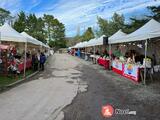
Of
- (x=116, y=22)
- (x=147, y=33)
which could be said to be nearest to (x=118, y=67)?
(x=147, y=33)

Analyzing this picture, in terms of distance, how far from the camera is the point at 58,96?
13.6 meters

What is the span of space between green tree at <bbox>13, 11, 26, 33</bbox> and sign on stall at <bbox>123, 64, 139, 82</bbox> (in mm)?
100351

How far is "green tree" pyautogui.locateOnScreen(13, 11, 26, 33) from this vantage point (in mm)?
121125

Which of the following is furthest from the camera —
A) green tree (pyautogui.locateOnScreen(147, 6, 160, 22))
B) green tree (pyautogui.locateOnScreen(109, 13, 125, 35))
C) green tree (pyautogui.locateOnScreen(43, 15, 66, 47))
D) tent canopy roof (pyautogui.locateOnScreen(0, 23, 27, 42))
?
green tree (pyautogui.locateOnScreen(43, 15, 66, 47))

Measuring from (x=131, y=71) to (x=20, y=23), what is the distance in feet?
351

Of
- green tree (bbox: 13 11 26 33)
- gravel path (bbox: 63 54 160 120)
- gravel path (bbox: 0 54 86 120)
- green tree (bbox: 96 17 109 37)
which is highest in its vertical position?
green tree (bbox: 13 11 26 33)

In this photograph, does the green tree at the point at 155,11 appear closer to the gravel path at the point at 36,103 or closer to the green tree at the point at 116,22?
the green tree at the point at 116,22

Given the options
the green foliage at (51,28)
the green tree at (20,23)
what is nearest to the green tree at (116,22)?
the green tree at (20,23)

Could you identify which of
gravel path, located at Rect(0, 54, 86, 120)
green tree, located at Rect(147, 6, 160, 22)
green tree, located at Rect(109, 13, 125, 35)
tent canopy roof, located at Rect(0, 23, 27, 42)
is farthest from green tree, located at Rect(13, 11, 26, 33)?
gravel path, located at Rect(0, 54, 86, 120)

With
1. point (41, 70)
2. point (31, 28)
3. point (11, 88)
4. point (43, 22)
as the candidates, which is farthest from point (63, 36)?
point (11, 88)

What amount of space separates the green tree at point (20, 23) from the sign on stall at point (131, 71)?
3951 inches

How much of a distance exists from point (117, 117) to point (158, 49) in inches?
774

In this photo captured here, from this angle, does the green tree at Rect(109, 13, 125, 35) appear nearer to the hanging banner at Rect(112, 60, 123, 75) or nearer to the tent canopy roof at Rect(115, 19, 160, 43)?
the hanging banner at Rect(112, 60, 123, 75)

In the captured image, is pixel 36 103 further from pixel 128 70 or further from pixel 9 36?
pixel 128 70
